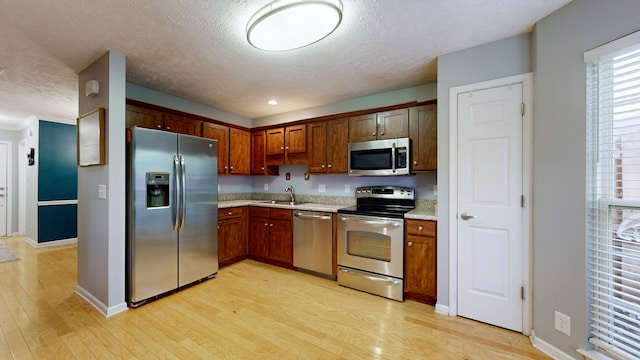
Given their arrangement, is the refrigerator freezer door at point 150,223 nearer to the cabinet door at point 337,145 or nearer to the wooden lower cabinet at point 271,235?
the wooden lower cabinet at point 271,235

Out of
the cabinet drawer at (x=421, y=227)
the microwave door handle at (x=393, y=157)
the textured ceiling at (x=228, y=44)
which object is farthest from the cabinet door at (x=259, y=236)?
the cabinet drawer at (x=421, y=227)

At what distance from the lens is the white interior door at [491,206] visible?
2098mm

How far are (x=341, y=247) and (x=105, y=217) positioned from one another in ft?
7.99

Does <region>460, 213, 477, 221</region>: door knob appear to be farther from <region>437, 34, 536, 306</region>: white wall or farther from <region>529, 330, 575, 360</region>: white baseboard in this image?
<region>529, 330, 575, 360</region>: white baseboard

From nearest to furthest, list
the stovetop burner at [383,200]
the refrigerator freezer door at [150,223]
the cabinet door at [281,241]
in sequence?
the refrigerator freezer door at [150,223] < the stovetop burner at [383,200] < the cabinet door at [281,241]

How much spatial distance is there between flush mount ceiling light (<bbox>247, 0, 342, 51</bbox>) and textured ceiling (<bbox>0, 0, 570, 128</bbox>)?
173 millimetres

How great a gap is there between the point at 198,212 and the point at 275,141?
5.52 ft

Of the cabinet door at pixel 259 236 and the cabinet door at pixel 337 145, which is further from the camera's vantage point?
the cabinet door at pixel 259 236

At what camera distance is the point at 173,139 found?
9.20 feet

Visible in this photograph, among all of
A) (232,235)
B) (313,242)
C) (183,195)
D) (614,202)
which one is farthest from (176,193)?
(614,202)

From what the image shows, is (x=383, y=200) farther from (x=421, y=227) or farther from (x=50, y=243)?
(x=50, y=243)

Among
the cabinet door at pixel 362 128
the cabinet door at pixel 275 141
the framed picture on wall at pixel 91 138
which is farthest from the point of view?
the cabinet door at pixel 275 141

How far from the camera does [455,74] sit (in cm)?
237

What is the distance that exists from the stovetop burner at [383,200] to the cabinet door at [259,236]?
1.35 m
